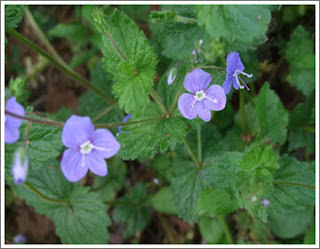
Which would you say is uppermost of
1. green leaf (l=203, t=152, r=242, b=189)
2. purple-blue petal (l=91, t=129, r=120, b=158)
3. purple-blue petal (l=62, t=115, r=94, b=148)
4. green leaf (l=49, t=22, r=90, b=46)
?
green leaf (l=49, t=22, r=90, b=46)

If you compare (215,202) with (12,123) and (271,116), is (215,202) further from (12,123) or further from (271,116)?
(12,123)

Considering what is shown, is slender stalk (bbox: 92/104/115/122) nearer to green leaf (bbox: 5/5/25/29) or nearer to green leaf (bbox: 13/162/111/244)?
green leaf (bbox: 13/162/111/244)

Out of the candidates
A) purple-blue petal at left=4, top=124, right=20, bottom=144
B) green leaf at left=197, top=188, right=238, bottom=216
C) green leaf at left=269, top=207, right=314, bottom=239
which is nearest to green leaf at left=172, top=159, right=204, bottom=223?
green leaf at left=197, top=188, right=238, bottom=216

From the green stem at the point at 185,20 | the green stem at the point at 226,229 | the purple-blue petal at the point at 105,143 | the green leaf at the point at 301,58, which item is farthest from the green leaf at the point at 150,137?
the green leaf at the point at 301,58

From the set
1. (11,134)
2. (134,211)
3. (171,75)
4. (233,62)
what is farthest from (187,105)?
(134,211)

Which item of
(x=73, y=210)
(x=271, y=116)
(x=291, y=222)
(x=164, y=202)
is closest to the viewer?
(x=271, y=116)

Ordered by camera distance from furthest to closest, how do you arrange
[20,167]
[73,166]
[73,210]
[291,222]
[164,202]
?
[164,202] < [291,222] < [73,210] < [73,166] < [20,167]
